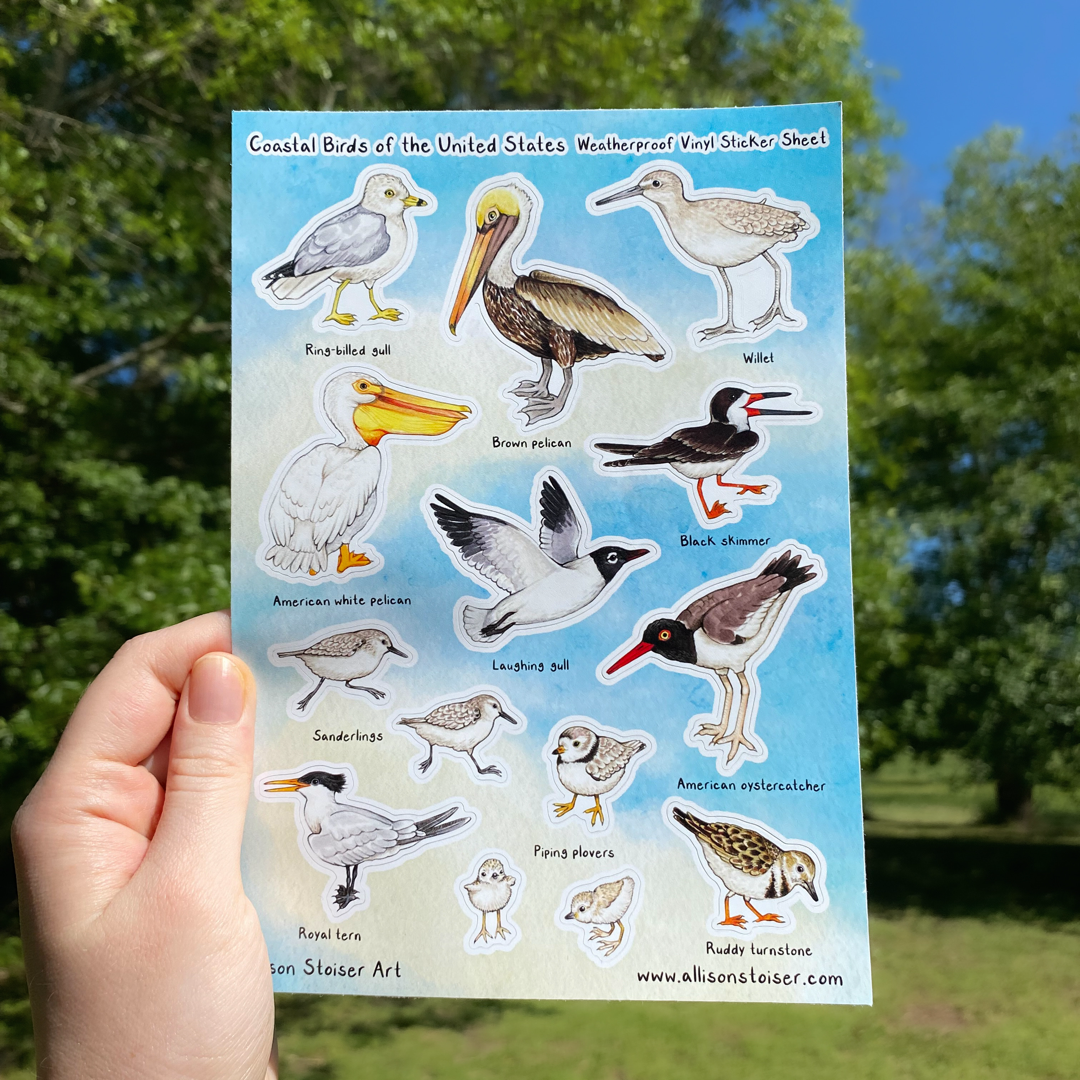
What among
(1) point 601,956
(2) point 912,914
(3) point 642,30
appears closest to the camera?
(1) point 601,956

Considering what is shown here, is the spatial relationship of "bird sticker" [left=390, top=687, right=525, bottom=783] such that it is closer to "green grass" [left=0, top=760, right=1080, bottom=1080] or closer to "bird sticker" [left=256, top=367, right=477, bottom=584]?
"bird sticker" [left=256, top=367, right=477, bottom=584]

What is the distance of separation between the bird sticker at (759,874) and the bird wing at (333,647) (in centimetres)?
49

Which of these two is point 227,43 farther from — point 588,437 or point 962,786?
point 962,786

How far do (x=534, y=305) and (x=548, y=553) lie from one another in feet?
1.02

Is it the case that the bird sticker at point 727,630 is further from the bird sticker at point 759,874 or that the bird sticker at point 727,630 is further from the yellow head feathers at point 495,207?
the yellow head feathers at point 495,207

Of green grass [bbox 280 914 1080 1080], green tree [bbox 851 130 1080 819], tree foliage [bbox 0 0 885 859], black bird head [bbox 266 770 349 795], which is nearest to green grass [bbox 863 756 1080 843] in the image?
green tree [bbox 851 130 1080 819]

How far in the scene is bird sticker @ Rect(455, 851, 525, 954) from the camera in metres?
1.08

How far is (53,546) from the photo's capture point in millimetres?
4086

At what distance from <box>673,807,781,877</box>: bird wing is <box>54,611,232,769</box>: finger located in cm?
63

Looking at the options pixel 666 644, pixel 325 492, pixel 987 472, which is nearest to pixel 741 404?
pixel 666 644

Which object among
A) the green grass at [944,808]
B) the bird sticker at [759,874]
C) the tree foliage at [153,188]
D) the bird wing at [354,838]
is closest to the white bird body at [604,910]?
the bird sticker at [759,874]

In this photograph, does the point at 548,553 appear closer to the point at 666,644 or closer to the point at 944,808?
the point at 666,644

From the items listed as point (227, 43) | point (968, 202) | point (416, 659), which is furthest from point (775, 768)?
point (968, 202)

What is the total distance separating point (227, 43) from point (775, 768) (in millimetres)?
3621
